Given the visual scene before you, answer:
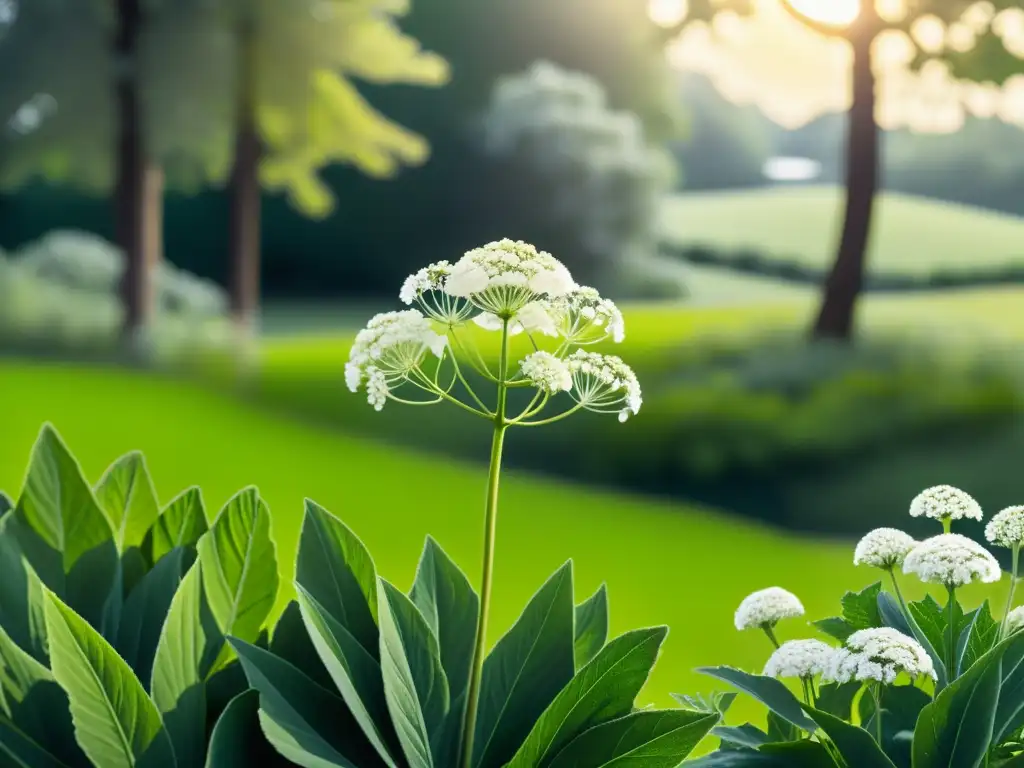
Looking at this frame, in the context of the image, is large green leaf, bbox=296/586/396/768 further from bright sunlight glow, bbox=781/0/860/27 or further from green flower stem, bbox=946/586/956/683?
bright sunlight glow, bbox=781/0/860/27

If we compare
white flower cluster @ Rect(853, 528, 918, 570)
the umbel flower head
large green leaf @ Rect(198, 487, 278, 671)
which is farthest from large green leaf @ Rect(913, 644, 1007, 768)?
large green leaf @ Rect(198, 487, 278, 671)

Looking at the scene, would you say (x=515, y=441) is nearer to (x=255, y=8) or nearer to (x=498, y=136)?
A: (x=498, y=136)

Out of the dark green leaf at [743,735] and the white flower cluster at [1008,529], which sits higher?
the white flower cluster at [1008,529]

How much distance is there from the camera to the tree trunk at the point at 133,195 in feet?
29.0

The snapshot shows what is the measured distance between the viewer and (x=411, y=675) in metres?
1.49

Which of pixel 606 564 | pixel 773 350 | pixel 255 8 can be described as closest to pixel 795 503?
pixel 773 350

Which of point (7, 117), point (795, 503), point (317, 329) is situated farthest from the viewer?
point (7, 117)

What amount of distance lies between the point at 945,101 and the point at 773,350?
182cm

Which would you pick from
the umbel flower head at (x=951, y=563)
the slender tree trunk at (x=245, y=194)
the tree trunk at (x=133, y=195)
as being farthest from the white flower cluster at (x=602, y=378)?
the tree trunk at (x=133, y=195)

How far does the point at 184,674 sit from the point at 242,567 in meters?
0.18

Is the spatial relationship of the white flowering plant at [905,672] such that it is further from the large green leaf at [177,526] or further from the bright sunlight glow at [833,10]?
the bright sunlight glow at [833,10]

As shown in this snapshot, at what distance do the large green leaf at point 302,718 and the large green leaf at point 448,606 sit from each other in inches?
7.3

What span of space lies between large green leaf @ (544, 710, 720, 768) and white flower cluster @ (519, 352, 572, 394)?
41cm

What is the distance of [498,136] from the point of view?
361 inches
